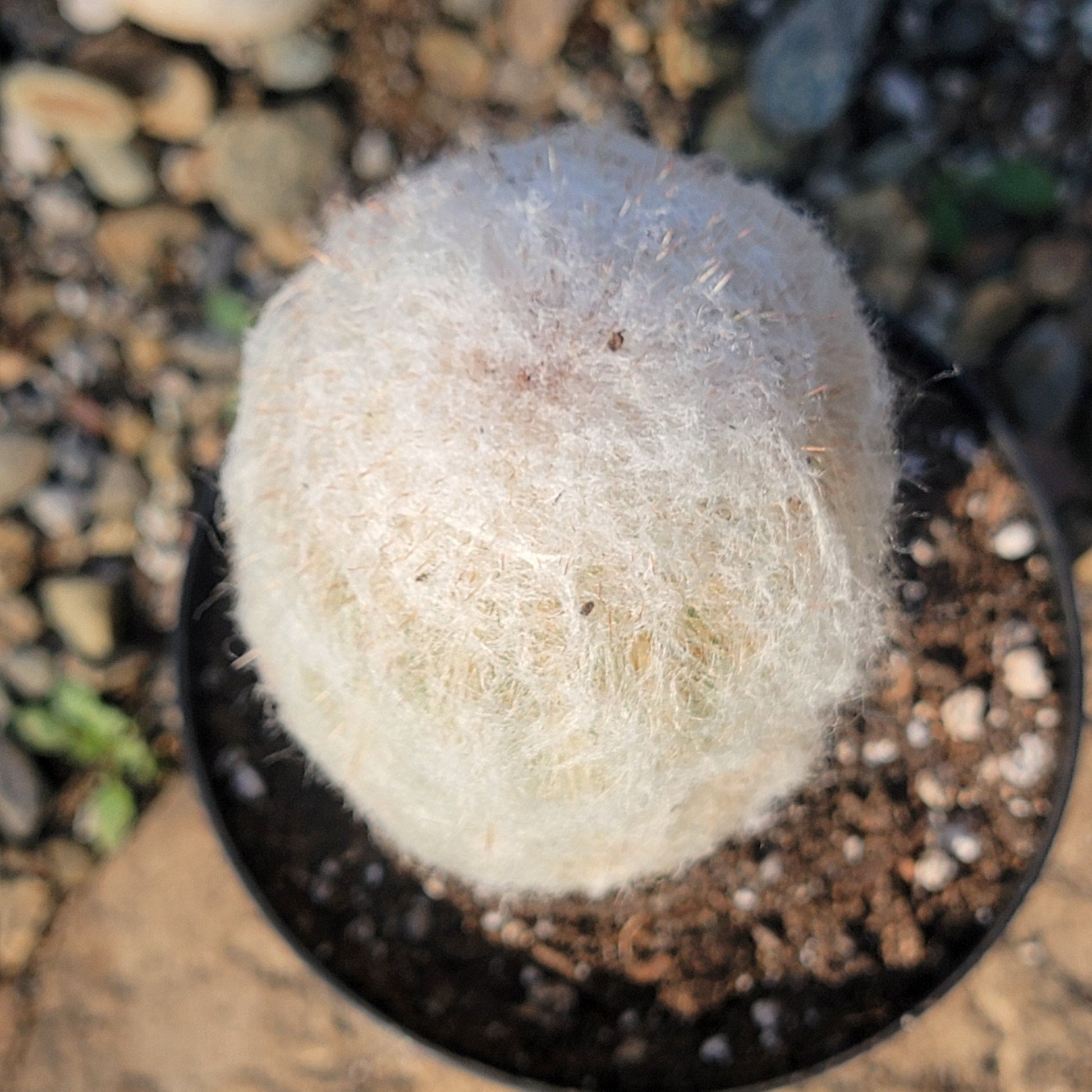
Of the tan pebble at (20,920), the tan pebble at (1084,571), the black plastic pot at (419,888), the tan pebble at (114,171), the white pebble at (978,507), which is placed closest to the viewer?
the black plastic pot at (419,888)

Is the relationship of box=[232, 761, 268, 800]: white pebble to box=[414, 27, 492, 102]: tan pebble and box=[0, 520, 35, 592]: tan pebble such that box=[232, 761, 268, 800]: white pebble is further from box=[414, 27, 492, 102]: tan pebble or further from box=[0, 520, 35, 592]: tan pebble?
box=[414, 27, 492, 102]: tan pebble

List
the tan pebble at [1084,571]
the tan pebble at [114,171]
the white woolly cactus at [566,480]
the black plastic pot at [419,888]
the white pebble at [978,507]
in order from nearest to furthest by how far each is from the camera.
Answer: the white woolly cactus at [566,480]
the black plastic pot at [419,888]
the white pebble at [978,507]
the tan pebble at [1084,571]
the tan pebble at [114,171]

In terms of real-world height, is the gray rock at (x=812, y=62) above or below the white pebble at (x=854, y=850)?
above

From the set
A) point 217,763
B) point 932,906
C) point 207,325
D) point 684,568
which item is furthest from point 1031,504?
point 207,325

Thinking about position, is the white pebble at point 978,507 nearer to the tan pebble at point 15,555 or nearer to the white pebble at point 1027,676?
the white pebble at point 1027,676

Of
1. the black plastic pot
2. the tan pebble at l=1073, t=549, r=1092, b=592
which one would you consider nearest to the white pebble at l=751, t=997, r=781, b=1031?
the black plastic pot

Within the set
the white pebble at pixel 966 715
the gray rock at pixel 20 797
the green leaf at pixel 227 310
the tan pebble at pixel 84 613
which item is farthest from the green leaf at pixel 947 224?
the gray rock at pixel 20 797
